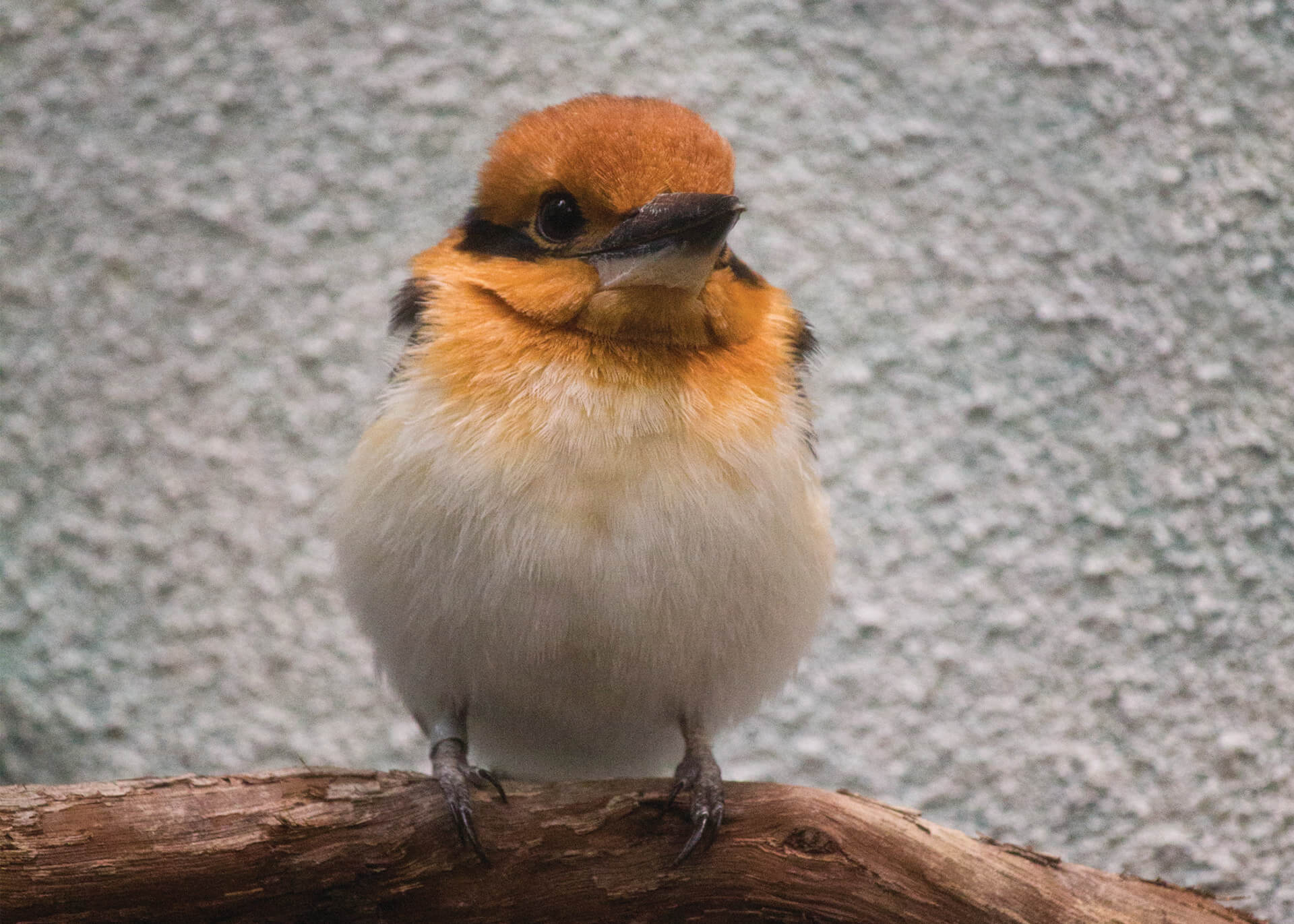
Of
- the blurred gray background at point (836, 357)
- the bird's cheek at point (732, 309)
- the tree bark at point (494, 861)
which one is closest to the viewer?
the tree bark at point (494, 861)

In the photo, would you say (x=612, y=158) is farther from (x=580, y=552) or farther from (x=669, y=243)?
(x=580, y=552)

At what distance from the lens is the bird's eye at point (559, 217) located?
4.13 ft

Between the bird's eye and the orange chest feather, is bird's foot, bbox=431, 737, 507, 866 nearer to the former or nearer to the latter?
the orange chest feather

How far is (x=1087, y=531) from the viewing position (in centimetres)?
200

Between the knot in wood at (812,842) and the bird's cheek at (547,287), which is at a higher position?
the bird's cheek at (547,287)

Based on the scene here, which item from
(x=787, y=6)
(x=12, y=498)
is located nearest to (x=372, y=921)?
(x=12, y=498)

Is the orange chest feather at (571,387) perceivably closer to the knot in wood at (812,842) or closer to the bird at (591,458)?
the bird at (591,458)

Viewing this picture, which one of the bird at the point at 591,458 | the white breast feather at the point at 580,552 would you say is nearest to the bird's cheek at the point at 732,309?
the bird at the point at 591,458

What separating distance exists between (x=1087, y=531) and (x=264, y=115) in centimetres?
161

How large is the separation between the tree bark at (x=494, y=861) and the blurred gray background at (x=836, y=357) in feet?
2.46

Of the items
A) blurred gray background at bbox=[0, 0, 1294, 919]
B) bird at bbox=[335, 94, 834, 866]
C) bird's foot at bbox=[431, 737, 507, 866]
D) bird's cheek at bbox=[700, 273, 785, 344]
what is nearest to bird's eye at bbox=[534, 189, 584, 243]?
bird at bbox=[335, 94, 834, 866]

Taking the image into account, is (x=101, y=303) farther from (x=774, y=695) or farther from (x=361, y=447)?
(x=774, y=695)

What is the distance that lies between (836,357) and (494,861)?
117cm

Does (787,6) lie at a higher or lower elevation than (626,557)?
higher
